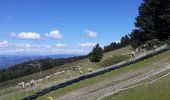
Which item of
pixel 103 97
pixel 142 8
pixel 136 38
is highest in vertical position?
pixel 142 8

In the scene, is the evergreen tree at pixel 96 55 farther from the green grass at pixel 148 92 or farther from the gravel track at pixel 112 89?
the green grass at pixel 148 92

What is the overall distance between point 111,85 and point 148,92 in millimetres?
7242

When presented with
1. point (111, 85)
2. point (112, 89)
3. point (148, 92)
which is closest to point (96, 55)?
point (111, 85)

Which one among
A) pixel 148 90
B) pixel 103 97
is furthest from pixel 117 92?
pixel 148 90

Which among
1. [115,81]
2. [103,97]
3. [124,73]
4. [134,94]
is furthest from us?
[124,73]

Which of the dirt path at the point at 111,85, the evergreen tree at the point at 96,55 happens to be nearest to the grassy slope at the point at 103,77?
the dirt path at the point at 111,85

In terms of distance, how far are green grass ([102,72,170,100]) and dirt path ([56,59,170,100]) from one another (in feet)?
6.38

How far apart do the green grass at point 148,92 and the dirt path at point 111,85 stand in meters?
1.94

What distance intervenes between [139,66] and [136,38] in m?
48.7

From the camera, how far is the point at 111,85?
102 feet

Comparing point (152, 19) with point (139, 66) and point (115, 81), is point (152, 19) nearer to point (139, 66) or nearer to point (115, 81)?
point (139, 66)

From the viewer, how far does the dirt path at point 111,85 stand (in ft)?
92.0

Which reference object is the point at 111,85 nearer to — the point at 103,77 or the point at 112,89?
the point at 112,89

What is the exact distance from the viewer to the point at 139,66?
37500 millimetres
